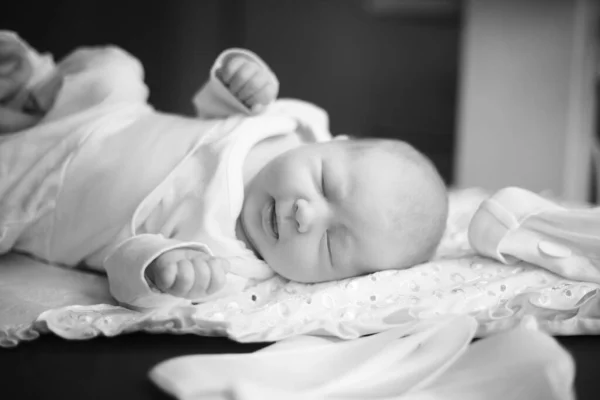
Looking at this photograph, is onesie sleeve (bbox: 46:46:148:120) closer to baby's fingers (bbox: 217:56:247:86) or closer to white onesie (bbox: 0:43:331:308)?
white onesie (bbox: 0:43:331:308)

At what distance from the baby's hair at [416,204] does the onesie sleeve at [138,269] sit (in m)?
0.27

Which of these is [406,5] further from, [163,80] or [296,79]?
[163,80]

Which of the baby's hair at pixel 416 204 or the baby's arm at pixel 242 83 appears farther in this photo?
the baby's arm at pixel 242 83

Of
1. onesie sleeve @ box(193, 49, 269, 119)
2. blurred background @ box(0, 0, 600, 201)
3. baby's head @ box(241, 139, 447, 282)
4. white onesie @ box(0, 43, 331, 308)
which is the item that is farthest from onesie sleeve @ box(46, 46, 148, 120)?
blurred background @ box(0, 0, 600, 201)

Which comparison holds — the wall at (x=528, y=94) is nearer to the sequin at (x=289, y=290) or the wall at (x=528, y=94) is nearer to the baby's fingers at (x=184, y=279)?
the sequin at (x=289, y=290)

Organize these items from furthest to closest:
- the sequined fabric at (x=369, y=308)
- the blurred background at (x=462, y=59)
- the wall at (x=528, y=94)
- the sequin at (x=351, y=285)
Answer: the wall at (x=528, y=94)
the blurred background at (x=462, y=59)
the sequin at (x=351, y=285)
the sequined fabric at (x=369, y=308)

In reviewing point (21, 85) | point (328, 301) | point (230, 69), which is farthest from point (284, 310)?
point (21, 85)

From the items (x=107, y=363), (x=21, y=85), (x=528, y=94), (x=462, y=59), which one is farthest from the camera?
(x=462, y=59)

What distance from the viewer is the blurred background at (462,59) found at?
2062 millimetres

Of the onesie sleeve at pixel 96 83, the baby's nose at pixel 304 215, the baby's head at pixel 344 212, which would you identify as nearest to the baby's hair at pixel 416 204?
the baby's head at pixel 344 212

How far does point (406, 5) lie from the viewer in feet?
8.95

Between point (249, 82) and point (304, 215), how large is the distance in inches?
12.2

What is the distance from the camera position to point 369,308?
0.86 m

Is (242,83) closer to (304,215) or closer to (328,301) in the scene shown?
(304,215)
